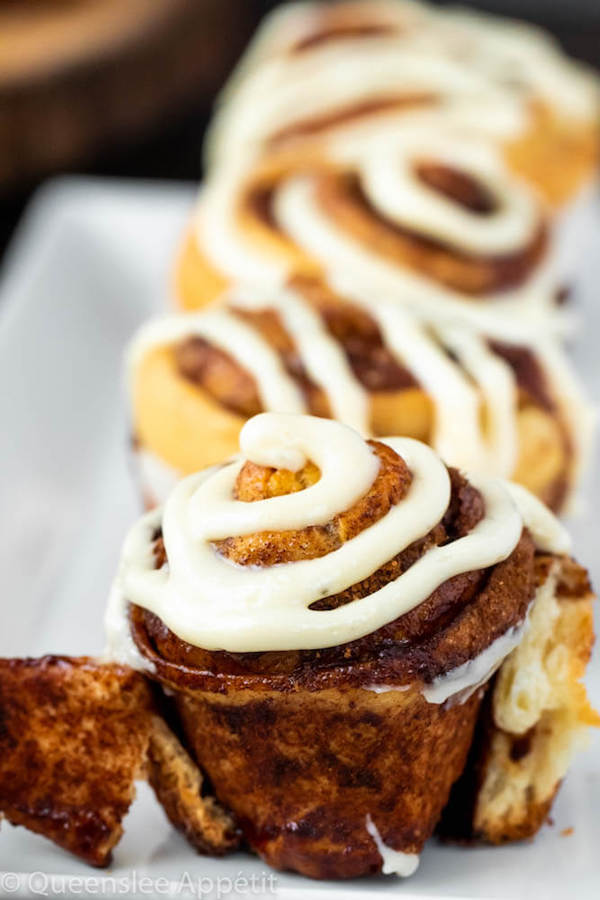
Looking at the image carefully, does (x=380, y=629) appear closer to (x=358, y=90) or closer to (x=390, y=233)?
(x=390, y=233)

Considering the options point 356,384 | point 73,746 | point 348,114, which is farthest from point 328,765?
point 348,114

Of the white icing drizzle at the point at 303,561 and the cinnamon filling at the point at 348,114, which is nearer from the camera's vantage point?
the white icing drizzle at the point at 303,561

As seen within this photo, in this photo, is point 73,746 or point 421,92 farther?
point 421,92

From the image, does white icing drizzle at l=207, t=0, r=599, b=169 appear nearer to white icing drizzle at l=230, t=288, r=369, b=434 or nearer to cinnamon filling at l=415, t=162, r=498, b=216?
cinnamon filling at l=415, t=162, r=498, b=216
